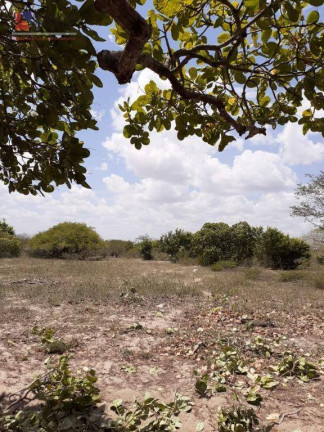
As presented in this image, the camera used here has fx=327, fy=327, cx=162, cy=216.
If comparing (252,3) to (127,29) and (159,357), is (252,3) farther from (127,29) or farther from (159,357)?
(159,357)

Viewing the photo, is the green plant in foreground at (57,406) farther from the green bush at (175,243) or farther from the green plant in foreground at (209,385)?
the green bush at (175,243)

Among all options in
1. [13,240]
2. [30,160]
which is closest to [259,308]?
[30,160]

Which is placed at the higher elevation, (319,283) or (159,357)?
(319,283)

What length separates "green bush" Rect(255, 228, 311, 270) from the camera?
54.4 ft

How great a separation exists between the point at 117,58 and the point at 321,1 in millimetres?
901

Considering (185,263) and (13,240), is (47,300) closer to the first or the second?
(185,263)

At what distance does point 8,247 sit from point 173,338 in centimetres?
A: 2069

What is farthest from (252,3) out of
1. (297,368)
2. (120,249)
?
(120,249)

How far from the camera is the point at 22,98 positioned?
225 centimetres

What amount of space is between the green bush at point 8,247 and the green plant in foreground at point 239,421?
22.6 meters

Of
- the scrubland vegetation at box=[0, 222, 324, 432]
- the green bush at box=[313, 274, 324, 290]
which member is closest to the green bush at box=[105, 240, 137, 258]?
the scrubland vegetation at box=[0, 222, 324, 432]

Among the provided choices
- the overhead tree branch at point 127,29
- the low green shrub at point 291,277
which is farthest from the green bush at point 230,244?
the overhead tree branch at point 127,29

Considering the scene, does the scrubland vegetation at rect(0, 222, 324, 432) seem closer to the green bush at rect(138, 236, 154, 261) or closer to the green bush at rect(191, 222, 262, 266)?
the green bush at rect(191, 222, 262, 266)

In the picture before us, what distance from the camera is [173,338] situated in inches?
205
